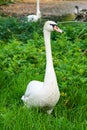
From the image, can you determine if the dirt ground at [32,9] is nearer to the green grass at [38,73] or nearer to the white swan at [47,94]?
the green grass at [38,73]

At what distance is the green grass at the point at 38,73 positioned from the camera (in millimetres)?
4570

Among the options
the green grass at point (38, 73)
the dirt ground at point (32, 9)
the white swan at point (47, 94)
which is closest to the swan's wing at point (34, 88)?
the white swan at point (47, 94)

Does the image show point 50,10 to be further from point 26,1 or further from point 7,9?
point 26,1

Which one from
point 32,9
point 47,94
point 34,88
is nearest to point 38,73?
point 34,88

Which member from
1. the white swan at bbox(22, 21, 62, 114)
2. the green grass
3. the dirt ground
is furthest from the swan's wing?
the dirt ground

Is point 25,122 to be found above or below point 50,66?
below

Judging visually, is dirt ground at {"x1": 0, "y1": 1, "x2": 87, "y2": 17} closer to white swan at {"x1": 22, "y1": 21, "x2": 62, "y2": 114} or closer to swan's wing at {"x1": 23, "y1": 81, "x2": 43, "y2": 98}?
swan's wing at {"x1": 23, "y1": 81, "x2": 43, "y2": 98}

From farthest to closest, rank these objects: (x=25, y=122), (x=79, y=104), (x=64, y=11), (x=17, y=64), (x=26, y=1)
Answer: (x=26, y=1) < (x=64, y=11) < (x=17, y=64) < (x=79, y=104) < (x=25, y=122)

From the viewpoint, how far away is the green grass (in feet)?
15.0

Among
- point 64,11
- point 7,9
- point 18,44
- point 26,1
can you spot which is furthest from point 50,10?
point 18,44

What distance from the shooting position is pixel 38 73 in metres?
6.45

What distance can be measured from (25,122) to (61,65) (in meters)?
2.22

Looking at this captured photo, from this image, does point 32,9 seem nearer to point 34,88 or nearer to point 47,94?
point 34,88

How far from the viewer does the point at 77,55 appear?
723 centimetres
